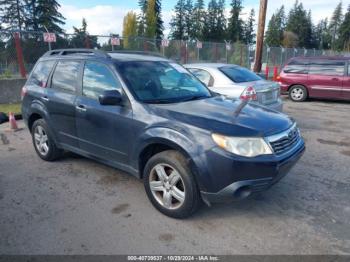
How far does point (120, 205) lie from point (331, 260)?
2360 millimetres

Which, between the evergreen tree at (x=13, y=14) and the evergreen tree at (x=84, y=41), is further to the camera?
the evergreen tree at (x=13, y=14)

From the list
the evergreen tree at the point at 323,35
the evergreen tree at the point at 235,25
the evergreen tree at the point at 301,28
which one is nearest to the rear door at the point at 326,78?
the evergreen tree at the point at 235,25

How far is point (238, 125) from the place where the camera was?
10.5ft

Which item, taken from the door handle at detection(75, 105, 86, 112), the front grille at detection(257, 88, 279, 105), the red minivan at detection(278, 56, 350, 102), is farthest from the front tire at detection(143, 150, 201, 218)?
the red minivan at detection(278, 56, 350, 102)

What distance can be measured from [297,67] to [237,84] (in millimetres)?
6707

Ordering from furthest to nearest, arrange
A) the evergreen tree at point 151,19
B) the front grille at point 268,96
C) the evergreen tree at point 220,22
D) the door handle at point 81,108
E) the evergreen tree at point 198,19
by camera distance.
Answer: the evergreen tree at point 198,19, the evergreen tree at point 220,22, the evergreen tree at point 151,19, the front grille at point 268,96, the door handle at point 81,108

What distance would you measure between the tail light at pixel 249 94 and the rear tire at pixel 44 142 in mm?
3800

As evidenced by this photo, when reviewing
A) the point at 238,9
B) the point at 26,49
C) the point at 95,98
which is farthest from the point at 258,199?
the point at 238,9

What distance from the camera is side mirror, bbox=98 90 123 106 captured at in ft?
11.8

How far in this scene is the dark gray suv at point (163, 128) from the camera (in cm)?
309

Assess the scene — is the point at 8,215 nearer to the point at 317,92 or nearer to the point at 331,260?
the point at 331,260

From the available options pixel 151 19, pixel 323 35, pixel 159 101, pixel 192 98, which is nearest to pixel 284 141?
pixel 192 98

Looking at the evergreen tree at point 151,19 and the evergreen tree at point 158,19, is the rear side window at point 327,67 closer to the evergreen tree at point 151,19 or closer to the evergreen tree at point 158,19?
the evergreen tree at point 151,19

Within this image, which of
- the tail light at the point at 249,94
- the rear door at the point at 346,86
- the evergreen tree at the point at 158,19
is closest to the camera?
the tail light at the point at 249,94
